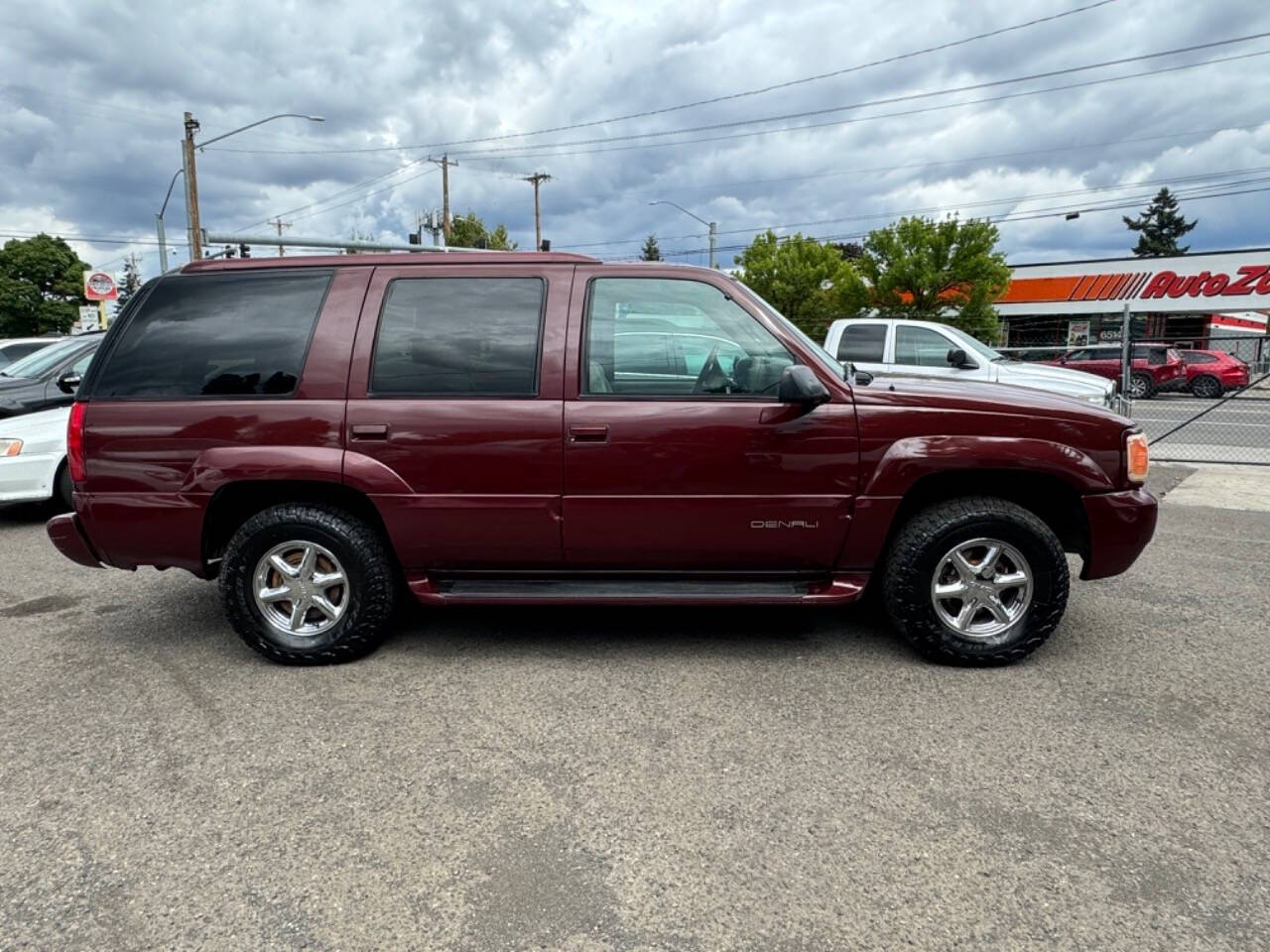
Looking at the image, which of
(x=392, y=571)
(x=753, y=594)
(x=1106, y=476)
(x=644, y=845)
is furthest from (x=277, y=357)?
(x=1106, y=476)

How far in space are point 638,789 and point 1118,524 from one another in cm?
248

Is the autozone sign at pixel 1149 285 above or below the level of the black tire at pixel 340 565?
above

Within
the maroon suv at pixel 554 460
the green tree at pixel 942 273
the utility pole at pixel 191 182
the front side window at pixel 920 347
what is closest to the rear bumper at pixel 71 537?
the maroon suv at pixel 554 460

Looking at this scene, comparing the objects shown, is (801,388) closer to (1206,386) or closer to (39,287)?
(1206,386)

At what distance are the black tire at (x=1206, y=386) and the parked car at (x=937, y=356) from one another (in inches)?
548

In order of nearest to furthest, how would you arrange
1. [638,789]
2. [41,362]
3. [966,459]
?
[638,789] < [966,459] < [41,362]

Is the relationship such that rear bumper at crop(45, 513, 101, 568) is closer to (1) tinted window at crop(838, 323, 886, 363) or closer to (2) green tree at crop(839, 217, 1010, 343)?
(1) tinted window at crop(838, 323, 886, 363)

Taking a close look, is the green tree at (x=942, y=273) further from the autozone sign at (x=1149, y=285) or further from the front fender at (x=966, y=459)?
the front fender at (x=966, y=459)

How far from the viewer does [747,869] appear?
2357 millimetres

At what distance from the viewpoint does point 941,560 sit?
144 inches

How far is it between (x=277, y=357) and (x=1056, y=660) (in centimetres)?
386

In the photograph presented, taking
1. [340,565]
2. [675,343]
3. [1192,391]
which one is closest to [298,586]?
[340,565]

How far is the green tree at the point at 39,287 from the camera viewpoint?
177 ft

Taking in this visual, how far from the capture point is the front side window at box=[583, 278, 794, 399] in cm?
365
